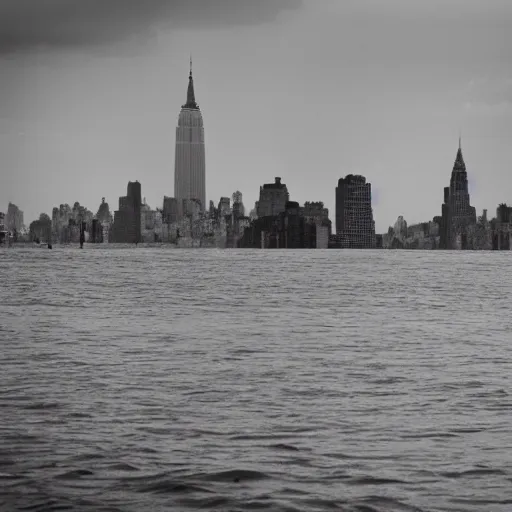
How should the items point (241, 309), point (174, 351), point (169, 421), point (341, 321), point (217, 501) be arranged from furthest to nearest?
point (241, 309) → point (341, 321) → point (174, 351) → point (169, 421) → point (217, 501)

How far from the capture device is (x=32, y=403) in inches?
982

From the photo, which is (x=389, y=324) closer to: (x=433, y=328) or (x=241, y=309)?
(x=433, y=328)

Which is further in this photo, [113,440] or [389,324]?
[389,324]

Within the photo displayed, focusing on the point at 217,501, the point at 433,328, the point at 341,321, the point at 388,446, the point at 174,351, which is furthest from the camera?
the point at 341,321

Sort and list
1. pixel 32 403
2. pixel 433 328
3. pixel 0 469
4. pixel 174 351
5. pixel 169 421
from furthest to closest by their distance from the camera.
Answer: pixel 433 328 → pixel 174 351 → pixel 32 403 → pixel 169 421 → pixel 0 469

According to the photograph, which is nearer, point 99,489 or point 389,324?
point 99,489

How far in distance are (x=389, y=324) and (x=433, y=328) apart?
3205 mm

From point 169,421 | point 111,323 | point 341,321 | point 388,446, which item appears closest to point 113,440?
point 169,421

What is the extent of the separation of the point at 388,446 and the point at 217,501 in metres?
5.05

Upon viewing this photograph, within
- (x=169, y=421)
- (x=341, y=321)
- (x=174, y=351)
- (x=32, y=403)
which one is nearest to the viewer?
(x=169, y=421)

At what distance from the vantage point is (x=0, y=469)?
17.7 meters

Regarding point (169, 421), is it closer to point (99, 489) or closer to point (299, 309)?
point (99, 489)

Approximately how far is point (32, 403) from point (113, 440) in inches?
207

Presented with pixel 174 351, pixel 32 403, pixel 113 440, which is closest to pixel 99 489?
pixel 113 440
